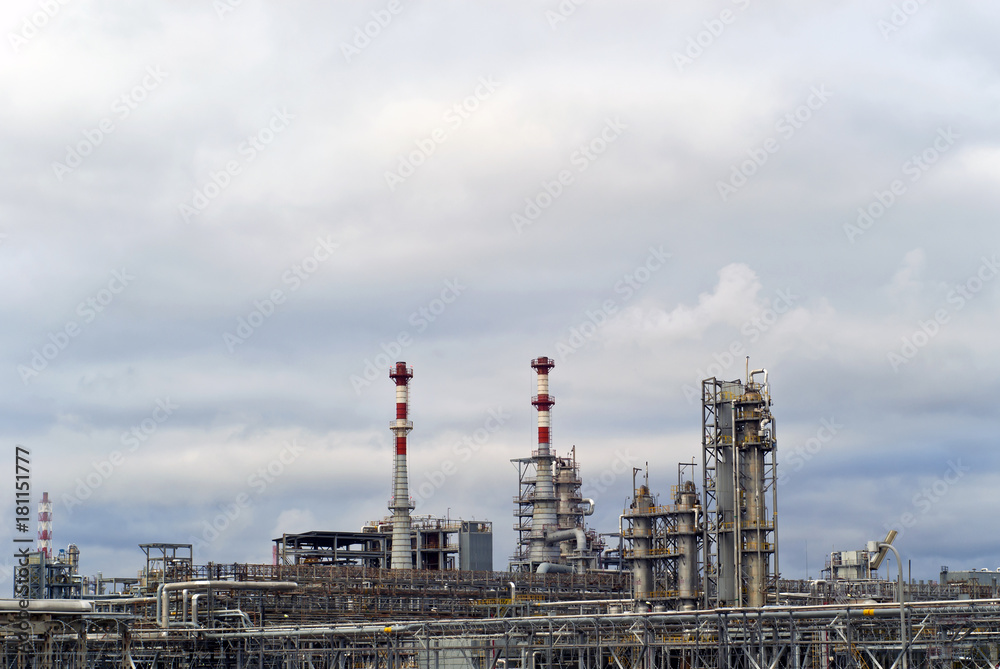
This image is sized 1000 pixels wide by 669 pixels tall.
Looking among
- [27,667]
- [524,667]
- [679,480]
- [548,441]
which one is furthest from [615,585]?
[27,667]

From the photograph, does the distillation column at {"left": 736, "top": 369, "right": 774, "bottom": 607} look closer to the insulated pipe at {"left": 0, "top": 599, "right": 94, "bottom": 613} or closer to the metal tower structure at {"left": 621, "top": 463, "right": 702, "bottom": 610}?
the metal tower structure at {"left": 621, "top": 463, "right": 702, "bottom": 610}

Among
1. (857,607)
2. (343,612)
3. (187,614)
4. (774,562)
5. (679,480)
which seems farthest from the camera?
(343,612)

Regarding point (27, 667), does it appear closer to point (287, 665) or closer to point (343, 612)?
point (287, 665)

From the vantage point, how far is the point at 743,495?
60594mm

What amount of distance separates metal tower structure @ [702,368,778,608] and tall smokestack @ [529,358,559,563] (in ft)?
138

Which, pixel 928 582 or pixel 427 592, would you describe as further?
pixel 928 582

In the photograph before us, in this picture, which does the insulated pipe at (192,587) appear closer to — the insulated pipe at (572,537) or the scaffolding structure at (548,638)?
the scaffolding structure at (548,638)

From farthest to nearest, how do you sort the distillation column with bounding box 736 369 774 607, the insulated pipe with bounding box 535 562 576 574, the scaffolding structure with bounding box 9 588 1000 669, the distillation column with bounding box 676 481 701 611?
the insulated pipe with bounding box 535 562 576 574
the distillation column with bounding box 676 481 701 611
the distillation column with bounding box 736 369 774 607
the scaffolding structure with bounding box 9 588 1000 669

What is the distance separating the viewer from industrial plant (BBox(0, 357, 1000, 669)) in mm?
45562

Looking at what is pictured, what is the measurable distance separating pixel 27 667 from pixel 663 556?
34.0 m

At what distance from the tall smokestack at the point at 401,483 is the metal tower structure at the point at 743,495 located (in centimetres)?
3879

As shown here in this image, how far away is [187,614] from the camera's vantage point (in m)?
65.4

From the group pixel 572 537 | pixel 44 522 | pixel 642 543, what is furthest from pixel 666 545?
pixel 44 522

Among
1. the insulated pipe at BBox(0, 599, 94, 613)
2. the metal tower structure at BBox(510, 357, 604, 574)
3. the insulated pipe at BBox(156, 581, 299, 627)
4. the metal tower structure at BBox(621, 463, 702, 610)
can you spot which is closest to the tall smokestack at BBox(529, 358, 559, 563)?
the metal tower structure at BBox(510, 357, 604, 574)
